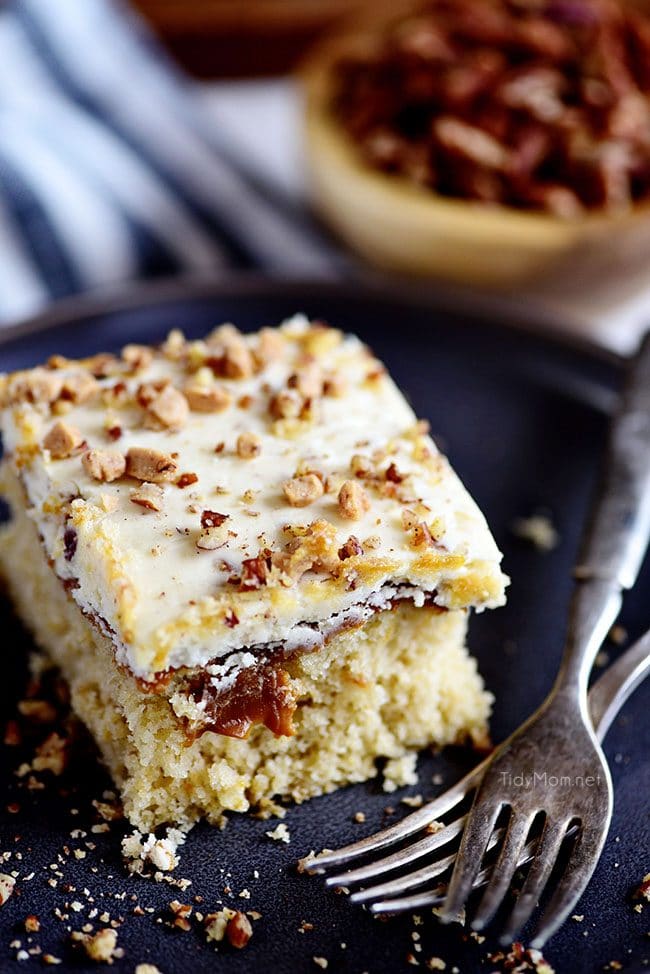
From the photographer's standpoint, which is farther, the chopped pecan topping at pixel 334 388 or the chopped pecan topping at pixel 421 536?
the chopped pecan topping at pixel 334 388

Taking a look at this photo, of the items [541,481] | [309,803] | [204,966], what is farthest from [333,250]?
[204,966]

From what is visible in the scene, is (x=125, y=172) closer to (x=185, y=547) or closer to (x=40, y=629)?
(x=40, y=629)

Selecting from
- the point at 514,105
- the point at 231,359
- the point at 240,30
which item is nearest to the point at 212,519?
the point at 231,359

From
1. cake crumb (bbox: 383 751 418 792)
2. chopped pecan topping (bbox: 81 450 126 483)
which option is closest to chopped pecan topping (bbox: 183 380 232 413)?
chopped pecan topping (bbox: 81 450 126 483)

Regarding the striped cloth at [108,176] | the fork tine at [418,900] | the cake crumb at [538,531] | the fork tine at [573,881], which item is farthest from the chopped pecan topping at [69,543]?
the striped cloth at [108,176]

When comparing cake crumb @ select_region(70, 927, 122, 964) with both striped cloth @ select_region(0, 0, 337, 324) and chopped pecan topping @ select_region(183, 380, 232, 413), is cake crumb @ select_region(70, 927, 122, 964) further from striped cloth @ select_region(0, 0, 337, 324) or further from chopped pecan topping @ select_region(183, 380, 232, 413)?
striped cloth @ select_region(0, 0, 337, 324)

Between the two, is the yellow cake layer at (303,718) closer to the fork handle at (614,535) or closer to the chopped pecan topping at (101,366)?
the fork handle at (614,535)
